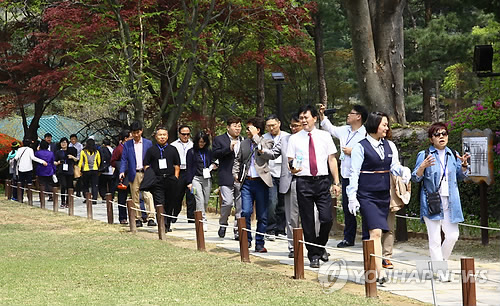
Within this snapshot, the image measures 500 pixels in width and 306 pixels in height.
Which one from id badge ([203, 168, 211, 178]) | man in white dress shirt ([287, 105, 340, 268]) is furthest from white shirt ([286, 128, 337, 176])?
id badge ([203, 168, 211, 178])

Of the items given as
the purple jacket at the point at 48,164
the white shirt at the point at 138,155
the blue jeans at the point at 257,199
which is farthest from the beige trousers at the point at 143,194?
the purple jacket at the point at 48,164

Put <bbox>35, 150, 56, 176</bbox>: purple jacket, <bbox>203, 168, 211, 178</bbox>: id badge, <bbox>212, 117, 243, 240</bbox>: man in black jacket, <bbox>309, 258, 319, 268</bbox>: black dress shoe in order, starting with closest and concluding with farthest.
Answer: <bbox>309, 258, 319, 268</bbox>: black dress shoe → <bbox>212, 117, 243, 240</bbox>: man in black jacket → <bbox>203, 168, 211, 178</bbox>: id badge → <bbox>35, 150, 56, 176</bbox>: purple jacket

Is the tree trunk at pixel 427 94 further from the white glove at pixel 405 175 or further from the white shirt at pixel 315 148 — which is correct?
the white glove at pixel 405 175

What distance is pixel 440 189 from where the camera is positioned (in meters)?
9.27

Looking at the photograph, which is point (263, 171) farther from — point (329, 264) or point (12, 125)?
point (12, 125)

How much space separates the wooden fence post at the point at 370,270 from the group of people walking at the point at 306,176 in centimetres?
68

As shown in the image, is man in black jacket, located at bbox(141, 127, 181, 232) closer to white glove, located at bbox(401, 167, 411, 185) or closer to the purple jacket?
white glove, located at bbox(401, 167, 411, 185)

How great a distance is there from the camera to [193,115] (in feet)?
82.9

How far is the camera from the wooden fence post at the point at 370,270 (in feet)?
26.2

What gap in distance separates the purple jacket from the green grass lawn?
840 cm

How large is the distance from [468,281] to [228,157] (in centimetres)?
719

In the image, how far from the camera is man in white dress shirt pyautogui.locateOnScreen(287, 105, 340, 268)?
33.7 feet

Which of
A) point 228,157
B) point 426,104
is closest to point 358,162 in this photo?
point 228,157

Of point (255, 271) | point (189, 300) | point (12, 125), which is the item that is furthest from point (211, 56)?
point (12, 125)
